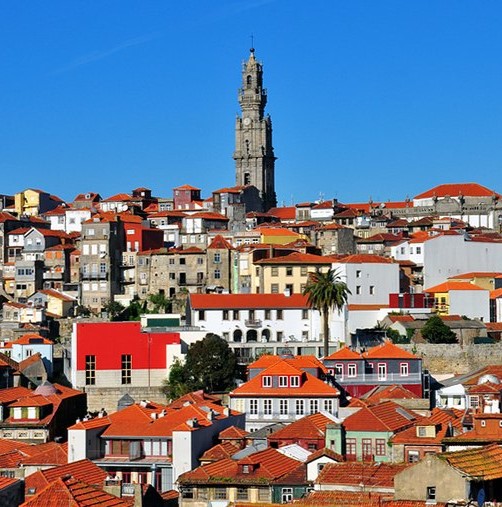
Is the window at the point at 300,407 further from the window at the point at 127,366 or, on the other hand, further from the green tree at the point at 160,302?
the green tree at the point at 160,302

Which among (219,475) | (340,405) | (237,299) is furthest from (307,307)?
(219,475)

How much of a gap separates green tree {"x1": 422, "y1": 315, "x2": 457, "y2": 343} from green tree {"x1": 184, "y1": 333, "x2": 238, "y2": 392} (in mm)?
11013

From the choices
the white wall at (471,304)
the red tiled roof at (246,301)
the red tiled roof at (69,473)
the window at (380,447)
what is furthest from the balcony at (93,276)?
the red tiled roof at (69,473)

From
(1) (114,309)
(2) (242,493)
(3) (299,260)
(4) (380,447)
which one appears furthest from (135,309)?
(2) (242,493)

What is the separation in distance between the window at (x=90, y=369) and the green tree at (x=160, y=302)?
1917 cm

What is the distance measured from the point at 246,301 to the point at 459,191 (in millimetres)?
53939

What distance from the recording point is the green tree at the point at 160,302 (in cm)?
9669

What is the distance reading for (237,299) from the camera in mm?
83062

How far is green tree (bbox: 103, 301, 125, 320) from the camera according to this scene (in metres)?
96.3

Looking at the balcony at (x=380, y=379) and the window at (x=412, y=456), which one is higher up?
the balcony at (x=380, y=379)

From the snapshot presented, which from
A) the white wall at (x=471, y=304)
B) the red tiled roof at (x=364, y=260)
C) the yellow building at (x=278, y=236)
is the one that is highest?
the yellow building at (x=278, y=236)

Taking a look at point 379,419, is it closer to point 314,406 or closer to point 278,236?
point 314,406

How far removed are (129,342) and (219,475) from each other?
31.7m

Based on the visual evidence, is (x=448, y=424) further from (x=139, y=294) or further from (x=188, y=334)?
(x=139, y=294)
